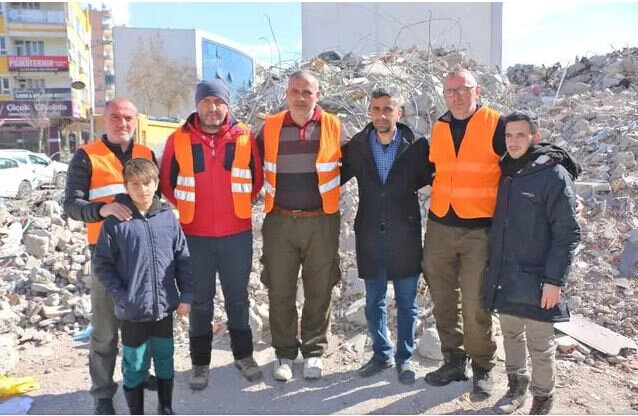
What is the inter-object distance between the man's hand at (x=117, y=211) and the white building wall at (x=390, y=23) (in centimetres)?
1339

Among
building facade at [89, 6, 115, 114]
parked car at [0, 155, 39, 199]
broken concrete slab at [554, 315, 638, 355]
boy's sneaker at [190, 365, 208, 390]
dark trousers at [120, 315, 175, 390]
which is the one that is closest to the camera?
dark trousers at [120, 315, 175, 390]

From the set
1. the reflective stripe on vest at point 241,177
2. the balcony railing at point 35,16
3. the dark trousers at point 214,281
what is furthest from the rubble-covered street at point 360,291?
the balcony railing at point 35,16

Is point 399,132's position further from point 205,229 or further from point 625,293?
point 625,293

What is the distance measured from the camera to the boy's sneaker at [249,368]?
386cm

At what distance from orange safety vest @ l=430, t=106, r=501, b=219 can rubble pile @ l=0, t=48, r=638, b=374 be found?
0.58m

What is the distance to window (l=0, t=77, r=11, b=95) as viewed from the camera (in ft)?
114

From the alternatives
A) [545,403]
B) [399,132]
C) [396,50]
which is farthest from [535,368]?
[396,50]

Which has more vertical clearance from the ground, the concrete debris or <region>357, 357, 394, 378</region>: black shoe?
the concrete debris

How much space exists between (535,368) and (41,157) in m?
16.9

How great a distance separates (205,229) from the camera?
3.64 meters

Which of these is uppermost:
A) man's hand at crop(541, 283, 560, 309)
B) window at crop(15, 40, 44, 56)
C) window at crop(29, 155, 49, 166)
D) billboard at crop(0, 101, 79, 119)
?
window at crop(15, 40, 44, 56)

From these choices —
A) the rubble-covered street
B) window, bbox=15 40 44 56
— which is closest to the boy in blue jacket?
the rubble-covered street

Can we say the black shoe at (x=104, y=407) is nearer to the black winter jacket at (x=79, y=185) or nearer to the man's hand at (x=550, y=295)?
the black winter jacket at (x=79, y=185)

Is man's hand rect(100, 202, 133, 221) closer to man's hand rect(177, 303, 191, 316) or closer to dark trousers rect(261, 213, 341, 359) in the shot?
man's hand rect(177, 303, 191, 316)
